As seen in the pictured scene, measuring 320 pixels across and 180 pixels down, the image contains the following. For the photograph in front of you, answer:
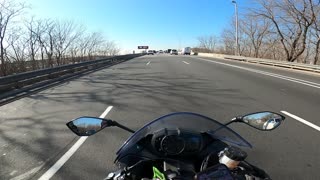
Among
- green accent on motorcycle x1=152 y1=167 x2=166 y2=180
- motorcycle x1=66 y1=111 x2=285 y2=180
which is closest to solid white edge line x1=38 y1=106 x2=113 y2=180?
motorcycle x1=66 y1=111 x2=285 y2=180

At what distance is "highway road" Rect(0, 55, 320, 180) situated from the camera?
5609 mm

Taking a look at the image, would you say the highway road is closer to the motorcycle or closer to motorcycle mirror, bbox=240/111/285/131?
motorcycle mirror, bbox=240/111/285/131

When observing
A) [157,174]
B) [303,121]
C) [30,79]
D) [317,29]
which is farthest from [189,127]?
[317,29]

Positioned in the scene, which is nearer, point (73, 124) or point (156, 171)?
point (156, 171)

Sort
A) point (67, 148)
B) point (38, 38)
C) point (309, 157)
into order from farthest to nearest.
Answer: point (38, 38) < point (67, 148) < point (309, 157)

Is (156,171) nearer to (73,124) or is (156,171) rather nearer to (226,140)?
(226,140)

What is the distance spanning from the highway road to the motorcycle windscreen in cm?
212

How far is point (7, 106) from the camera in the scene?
461 inches

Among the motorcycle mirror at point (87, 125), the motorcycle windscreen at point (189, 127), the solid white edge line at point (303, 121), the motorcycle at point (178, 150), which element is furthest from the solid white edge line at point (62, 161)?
the solid white edge line at point (303, 121)

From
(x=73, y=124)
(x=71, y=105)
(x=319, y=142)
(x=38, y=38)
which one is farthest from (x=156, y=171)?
(x=38, y=38)

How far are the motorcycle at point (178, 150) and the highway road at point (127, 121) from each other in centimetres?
217

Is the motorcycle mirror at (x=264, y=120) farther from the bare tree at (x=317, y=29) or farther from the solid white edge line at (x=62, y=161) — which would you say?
the bare tree at (x=317, y=29)

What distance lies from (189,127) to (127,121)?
577 cm

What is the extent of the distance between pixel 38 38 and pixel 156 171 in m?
26.6
